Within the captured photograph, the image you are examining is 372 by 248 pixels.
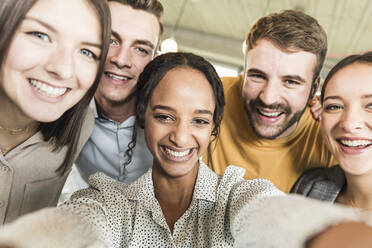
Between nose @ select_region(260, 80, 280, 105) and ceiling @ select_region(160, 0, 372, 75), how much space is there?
2874mm

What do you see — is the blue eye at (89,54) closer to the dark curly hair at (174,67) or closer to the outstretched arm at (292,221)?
the dark curly hair at (174,67)

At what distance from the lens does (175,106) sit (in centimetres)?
115

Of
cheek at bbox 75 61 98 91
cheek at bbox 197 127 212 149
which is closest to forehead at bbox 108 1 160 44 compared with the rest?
cheek at bbox 75 61 98 91

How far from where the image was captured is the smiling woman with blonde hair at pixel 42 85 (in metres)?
0.98

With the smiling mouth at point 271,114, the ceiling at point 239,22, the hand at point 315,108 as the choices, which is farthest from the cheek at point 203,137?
the ceiling at point 239,22

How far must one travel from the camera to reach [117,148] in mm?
1655

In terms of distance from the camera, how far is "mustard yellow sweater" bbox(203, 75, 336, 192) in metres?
1.72

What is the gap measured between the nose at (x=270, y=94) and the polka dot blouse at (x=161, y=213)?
61 centimetres

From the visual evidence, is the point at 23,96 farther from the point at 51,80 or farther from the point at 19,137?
the point at 19,137

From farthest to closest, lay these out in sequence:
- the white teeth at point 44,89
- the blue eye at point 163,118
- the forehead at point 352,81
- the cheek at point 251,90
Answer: the cheek at point 251,90, the forehead at point 352,81, the blue eye at point 163,118, the white teeth at point 44,89

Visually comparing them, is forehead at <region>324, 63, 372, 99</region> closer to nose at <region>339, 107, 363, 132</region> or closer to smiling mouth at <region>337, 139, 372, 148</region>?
nose at <region>339, 107, 363, 132</region>

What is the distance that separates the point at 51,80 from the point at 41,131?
0.37 meters

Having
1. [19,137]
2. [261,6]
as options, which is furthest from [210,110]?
[261,6]

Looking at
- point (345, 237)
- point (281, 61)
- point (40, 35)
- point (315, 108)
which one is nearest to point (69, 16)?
point (40, 35)
